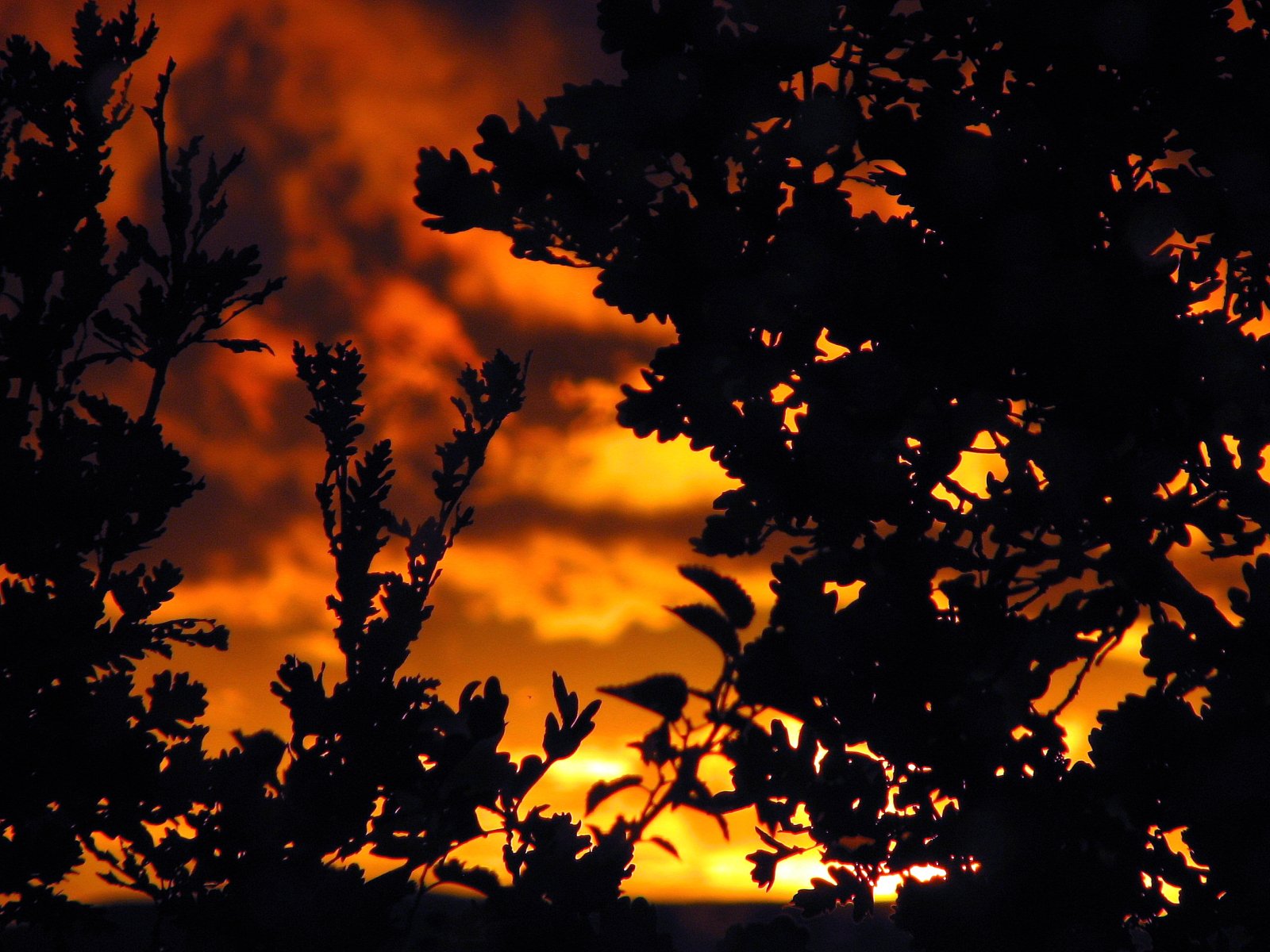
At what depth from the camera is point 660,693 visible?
162 cm

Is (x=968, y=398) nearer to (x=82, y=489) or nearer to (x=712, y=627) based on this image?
(x=712, y=627)

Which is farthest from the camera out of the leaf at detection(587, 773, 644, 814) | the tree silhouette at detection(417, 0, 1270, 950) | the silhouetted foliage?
the silhouetted foliage

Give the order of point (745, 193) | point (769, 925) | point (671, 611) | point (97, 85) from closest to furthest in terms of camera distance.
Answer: point (671, 611) < point (769, 925) < point (745, 193) < point (97, 85)

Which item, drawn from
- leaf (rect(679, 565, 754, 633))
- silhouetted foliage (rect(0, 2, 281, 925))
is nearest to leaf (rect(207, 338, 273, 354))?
silhouetted foliage (rect(0, 2, 281, 925))

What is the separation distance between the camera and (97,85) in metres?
5.67

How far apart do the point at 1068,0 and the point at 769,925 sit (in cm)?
281

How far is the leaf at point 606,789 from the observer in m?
1.53

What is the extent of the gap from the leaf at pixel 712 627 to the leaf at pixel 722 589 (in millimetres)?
27

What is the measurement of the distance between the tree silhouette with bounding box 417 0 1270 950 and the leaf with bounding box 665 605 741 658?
0.58 m

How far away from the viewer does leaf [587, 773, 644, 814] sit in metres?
1.53

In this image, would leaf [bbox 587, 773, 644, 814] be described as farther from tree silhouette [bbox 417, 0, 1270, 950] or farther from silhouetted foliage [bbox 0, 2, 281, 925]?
silhouetted foliage [bbox 0, 2, 281, 925]

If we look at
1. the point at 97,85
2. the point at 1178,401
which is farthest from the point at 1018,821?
the point at 97,85

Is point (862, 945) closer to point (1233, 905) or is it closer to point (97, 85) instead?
point (1233, 905)

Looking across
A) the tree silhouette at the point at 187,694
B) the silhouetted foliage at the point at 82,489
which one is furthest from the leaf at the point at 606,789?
the silhouetted foliage at the point at 82,489
